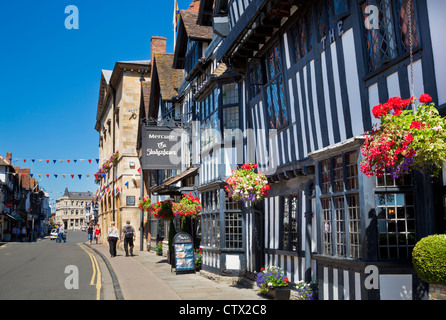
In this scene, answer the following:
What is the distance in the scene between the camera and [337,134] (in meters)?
8.11

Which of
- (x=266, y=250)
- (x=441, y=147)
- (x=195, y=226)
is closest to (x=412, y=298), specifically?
(x=441, y=147)

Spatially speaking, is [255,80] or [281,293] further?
[255,80]

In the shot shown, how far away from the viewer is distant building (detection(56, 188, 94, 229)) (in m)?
163

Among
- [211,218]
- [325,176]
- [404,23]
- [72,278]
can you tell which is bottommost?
[72,278]

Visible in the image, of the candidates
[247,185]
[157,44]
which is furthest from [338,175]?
[157,44]

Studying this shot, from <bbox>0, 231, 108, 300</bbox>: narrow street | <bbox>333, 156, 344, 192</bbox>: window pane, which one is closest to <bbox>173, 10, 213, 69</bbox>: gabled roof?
<bbox>0, 231, 108, 300</bbox>: narrow street

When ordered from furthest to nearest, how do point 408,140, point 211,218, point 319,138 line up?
point 211,218 → point 319,138 → point 408,140

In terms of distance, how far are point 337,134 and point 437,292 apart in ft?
10.9

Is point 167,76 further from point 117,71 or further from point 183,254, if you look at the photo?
point 183,254

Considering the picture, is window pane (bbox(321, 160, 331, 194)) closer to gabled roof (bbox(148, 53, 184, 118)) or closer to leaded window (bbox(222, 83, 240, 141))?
leaded window (bbox(222, 83, 240, 141))

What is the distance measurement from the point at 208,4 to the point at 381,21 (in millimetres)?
10838

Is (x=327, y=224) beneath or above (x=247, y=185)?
beneath

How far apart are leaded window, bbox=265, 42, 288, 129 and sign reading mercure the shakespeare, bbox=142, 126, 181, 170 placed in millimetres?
7538

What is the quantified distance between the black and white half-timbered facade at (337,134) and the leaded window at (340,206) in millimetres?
18
